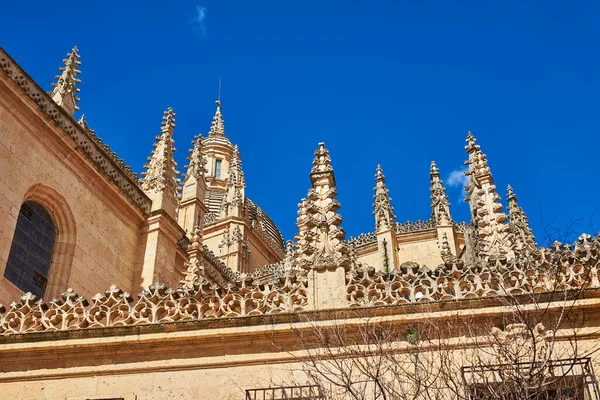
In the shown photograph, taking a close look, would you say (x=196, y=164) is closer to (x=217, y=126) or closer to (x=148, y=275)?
(x=148, y=275)

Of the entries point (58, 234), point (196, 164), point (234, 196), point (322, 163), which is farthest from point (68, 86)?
point (234, 196)

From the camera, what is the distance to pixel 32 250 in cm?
1470

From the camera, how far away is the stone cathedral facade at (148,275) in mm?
8672

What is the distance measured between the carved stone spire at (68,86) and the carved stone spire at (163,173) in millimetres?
2652

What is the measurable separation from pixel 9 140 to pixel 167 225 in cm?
480

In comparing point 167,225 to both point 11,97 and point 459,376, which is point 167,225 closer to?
point 11,97

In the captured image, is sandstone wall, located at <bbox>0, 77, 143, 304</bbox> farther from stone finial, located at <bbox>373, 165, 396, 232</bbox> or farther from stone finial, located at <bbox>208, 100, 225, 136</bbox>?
stone finial, located at <bbox>208, 100, 225, 136</bbox>

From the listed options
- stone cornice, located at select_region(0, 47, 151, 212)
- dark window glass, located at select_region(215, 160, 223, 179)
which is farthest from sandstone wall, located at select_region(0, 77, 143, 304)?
dark window glass, located at select_region(215, 160, 223, 179)

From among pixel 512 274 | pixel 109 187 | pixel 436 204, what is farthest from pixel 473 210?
pixel 436 204

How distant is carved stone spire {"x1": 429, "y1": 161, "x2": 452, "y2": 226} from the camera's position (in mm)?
28859

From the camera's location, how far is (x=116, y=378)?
29.1ft

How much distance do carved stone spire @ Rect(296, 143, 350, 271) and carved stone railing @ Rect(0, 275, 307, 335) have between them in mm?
392

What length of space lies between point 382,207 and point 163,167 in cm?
1231

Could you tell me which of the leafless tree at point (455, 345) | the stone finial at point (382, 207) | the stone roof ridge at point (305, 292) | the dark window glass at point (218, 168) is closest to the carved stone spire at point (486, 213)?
the stone roof ridge at point (305, 292)
